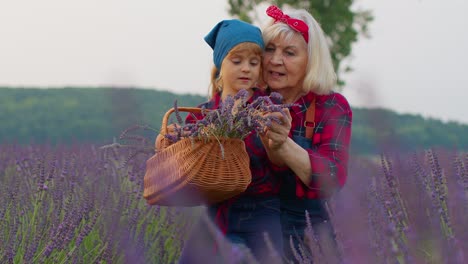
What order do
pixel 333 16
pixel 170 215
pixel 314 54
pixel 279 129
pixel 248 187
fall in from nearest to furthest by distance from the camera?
pixel 279 129 < pixel 248 187 < pixel 314 54 < pixel 170 215 < pixel 333 16

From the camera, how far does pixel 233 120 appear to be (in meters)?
2.45

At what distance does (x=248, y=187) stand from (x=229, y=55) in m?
0.54

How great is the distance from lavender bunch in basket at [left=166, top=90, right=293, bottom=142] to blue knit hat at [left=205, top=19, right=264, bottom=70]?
1.42 feet

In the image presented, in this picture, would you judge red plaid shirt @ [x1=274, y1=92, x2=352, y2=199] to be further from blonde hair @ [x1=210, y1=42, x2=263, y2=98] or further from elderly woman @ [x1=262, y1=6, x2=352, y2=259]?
blonde hair @ [x1=210, y1=42, x2=263, y2=98]

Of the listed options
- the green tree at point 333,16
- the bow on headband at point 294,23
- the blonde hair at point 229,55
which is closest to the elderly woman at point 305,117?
the bow on headband at point 294,23

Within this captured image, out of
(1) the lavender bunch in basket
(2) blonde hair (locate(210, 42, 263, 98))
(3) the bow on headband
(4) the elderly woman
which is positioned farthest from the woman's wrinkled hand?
(3) the bow on headband

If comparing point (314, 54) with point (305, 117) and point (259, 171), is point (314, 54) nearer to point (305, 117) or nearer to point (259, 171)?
point (305, 117)

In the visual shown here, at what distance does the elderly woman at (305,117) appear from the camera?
108 inches

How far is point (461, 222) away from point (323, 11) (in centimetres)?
1613

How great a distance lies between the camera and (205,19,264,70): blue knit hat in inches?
112

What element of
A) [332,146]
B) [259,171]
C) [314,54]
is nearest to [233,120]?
[259,171]

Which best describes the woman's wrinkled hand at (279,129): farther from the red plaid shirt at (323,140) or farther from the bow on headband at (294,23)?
the bow on headband at (294,23)

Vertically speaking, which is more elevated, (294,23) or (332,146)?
(294,23)

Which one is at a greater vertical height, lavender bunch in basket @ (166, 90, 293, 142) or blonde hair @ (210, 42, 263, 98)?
blonde hair @ (210, 42, 263, 98)
